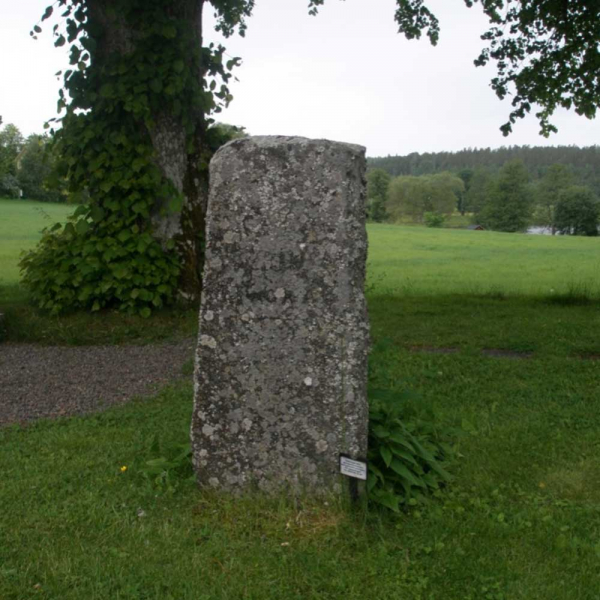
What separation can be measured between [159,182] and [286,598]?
322 inches

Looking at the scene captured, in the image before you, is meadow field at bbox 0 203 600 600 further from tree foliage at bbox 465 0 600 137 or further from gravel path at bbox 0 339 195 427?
tree foliage at bbox 465 0 600 137

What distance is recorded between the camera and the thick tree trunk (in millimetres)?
10766

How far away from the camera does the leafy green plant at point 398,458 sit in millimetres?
4480

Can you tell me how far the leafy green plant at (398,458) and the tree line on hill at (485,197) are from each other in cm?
7861

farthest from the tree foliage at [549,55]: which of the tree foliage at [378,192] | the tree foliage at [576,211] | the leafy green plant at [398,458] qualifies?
the tree foliage at [378,192]

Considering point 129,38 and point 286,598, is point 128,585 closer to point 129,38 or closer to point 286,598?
point 286,598

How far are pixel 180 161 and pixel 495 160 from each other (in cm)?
10975

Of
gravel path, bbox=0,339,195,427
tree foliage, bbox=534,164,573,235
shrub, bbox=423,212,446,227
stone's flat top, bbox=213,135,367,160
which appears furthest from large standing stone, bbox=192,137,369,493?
tree foliage, bbox=534,164,573,235

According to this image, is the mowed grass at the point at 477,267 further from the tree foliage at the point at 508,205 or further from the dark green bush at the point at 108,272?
the tree foliage at the point at 508,205

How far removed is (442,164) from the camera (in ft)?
375

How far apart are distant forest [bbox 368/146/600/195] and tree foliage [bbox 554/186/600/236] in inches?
480

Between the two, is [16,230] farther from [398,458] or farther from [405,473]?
[405,473]

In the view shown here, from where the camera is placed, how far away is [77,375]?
823 cm

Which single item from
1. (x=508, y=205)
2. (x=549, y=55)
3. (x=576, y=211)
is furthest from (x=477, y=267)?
(x=508, y=205)
